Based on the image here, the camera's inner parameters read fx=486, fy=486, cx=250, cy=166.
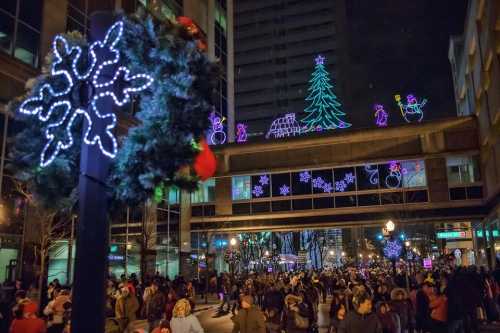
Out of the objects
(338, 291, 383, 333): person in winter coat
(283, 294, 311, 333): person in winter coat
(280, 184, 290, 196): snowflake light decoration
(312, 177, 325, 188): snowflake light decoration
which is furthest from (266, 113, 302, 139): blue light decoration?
(338, 291, 383, 333): person in winter coat

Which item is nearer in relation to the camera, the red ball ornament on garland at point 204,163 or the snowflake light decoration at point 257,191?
the red ball ornament on garland at point 204,163

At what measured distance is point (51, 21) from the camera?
910 inches

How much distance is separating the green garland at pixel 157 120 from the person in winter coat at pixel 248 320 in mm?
3893

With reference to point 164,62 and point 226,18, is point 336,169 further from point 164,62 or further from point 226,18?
point 164,62

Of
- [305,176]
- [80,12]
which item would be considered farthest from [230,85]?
[80,12]

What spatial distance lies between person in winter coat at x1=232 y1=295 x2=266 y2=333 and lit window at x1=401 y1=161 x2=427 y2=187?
25.9 meters

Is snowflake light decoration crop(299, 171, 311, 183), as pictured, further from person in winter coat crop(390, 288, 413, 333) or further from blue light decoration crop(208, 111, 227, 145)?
person in winter coat crop(390, 288, 413, 333)

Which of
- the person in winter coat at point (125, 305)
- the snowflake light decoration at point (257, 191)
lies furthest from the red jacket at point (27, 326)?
the snowflake light decoration at point (257, 191)

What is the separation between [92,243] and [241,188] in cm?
3234

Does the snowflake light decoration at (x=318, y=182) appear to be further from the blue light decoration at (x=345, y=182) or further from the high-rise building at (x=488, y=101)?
the high-rise building at (x=488, y=101)

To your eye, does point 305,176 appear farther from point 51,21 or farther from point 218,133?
point 51,21

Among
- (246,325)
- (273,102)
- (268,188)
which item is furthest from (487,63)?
(273,102)

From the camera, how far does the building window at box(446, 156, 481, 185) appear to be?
31109 mm

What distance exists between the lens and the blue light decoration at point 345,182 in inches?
1332
